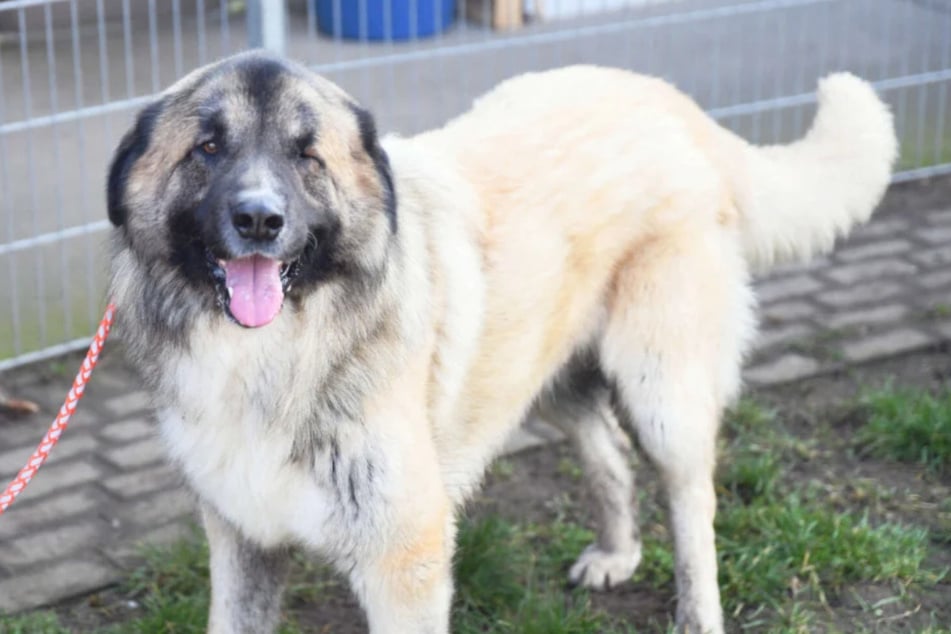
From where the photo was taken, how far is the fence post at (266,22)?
5270 mm

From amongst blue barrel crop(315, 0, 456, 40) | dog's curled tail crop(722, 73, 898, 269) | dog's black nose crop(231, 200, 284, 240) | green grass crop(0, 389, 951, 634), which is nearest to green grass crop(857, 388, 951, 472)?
green grass crop(0, 389, 951, 634)

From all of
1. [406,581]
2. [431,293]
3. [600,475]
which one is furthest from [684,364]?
[406,581]

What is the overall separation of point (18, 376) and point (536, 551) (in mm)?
2004

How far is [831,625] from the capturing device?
3848mm

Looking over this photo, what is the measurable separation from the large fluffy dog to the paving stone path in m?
0.59

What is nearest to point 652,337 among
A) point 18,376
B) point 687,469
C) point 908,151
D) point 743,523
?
point 687,469

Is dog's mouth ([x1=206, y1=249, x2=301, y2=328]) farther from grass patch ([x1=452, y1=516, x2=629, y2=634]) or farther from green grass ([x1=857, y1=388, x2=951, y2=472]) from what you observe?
green grass ([x1=857, y1=388, x2=951, y2=472])

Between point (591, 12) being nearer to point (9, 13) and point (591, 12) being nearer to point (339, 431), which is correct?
point (9, 13)

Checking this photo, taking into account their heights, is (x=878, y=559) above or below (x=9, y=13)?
below

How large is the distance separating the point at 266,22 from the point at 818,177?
214cm

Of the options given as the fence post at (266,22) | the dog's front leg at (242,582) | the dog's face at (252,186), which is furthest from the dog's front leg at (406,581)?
the fence post at (266,22)

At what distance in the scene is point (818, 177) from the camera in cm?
410

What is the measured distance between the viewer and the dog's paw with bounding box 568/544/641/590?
4.11 metres

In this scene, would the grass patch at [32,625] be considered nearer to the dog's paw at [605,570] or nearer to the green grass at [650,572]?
the green grass at [650,572]
